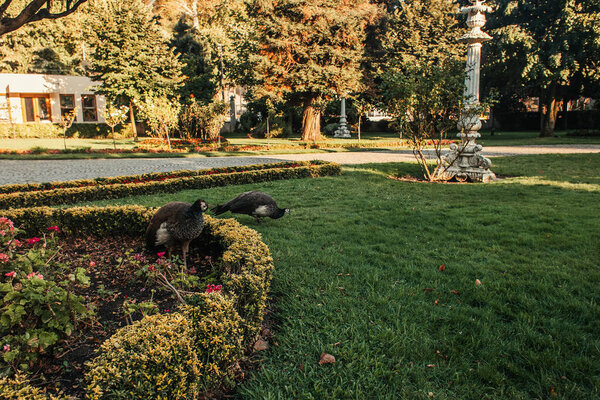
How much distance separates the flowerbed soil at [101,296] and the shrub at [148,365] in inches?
12.7

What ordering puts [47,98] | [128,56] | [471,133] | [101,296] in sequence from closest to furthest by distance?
[101,296] < [471,133] < [128,56] < [47,98]

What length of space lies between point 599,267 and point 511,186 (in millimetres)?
5309

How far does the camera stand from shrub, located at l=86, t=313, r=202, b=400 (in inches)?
75.7

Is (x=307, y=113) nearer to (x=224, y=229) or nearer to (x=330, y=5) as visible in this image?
(x=330, y=5)

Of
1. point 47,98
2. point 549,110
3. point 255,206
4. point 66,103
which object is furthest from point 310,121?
point 47,98

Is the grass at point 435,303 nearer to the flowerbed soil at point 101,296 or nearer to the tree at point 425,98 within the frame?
the flowerbed soil at point 101,296

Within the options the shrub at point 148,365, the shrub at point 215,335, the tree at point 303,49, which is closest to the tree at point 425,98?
the shrub at point 215,335

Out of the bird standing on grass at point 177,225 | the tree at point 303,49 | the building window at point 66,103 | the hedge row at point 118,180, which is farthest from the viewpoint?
the building window at point 66,103

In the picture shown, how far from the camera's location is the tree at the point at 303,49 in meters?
23.0

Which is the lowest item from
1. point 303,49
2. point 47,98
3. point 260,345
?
point 260,345

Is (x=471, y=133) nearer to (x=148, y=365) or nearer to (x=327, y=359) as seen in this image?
(x=327, y=359)

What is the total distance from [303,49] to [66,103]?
22.8m

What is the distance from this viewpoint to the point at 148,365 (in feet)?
6.70

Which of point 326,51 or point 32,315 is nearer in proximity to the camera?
point 32,315
